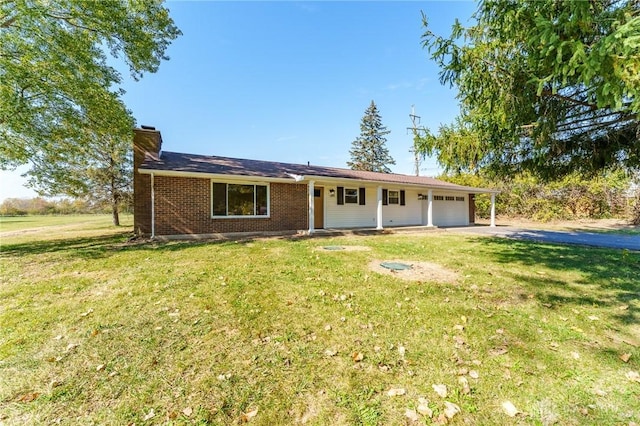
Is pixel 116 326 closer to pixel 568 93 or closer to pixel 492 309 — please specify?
pixel 492 309

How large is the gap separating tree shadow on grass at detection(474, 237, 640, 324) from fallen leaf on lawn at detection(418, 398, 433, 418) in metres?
3.36

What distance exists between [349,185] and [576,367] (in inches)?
492

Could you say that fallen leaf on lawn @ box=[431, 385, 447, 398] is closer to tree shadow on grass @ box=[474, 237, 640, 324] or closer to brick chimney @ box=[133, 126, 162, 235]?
tree shadow on grass @ box=[474, 237, 640, 324]

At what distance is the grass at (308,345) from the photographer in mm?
2260

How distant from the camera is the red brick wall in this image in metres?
10.4

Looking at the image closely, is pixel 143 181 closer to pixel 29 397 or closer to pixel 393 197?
pixel 29 397

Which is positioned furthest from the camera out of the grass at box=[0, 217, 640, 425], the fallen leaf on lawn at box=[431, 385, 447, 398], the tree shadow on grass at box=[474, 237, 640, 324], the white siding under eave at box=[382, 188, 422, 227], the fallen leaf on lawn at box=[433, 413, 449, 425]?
the white siding under eave at box=[382, 188, 422, 227]

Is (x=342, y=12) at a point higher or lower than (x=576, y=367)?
higher

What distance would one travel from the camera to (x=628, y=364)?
2.82m

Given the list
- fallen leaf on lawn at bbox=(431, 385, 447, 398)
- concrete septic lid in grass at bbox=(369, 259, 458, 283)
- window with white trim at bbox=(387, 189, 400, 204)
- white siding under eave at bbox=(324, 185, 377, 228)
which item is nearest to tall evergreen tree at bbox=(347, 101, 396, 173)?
window with white trim at bbox=(387, 189, 400, 204)

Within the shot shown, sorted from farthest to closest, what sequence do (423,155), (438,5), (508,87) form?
(438,5) < (423,155) < (508,87)

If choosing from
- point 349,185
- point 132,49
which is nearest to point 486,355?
point 349,185

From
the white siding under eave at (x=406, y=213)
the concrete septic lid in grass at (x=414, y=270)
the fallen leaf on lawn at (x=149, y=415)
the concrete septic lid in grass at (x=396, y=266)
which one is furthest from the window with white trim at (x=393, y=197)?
the fallen leaf on lawn at (x=149, y=415)

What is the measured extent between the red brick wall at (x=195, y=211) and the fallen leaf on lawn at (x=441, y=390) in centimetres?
1020
